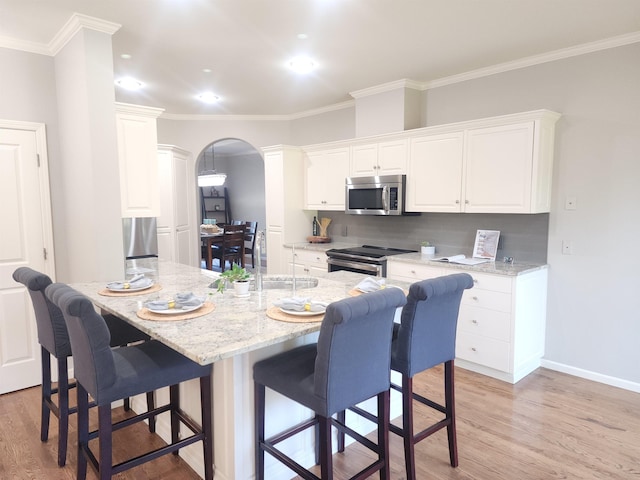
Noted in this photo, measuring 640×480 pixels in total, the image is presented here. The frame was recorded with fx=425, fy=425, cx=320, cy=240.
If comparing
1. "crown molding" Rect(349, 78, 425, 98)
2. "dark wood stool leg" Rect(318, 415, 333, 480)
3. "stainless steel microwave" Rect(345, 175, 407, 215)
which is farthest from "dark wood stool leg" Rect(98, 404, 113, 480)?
"crown molding" Rect(349, 78, 425, 98)

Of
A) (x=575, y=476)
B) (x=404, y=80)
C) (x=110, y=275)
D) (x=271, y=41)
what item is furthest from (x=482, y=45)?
(x=110, y=275)

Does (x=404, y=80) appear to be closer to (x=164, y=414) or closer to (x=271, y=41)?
(x=271, y=41)

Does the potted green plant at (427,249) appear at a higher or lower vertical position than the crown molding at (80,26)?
lower

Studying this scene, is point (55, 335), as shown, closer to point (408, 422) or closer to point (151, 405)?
point (151, 405)

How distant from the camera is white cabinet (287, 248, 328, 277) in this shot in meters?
4.86

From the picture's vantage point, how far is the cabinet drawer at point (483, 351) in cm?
339

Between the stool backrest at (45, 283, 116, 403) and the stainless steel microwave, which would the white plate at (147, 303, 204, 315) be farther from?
the stainless steel microwave

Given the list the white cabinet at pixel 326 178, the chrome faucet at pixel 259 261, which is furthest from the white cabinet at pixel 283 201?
the chrome faucet at pixel 259 261

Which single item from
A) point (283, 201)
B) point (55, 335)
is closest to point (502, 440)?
point (55, 335)

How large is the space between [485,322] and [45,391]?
3.15 meters

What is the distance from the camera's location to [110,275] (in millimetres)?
2971

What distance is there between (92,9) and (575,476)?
387cm

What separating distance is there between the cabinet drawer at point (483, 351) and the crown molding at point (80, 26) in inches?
139

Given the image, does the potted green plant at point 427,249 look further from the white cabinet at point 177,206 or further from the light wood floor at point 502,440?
the white cabinet at point 177,206
